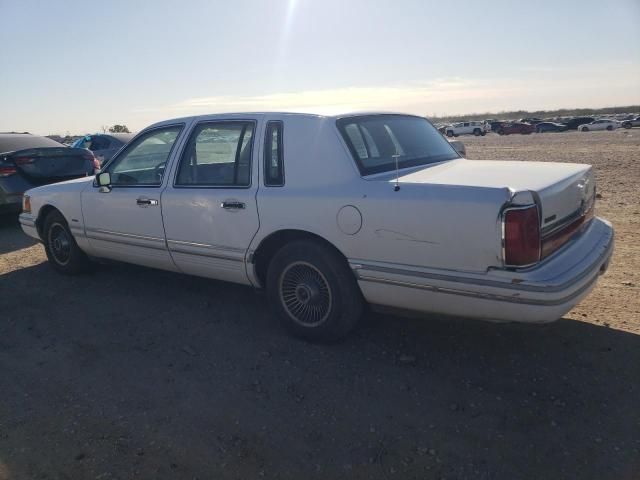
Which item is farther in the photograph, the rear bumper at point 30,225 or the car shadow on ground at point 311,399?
the rear bumper at point 30,225

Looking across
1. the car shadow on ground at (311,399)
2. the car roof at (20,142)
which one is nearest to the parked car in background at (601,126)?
the car roof at (20,142)

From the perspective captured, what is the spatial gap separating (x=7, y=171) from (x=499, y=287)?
7.84 metres

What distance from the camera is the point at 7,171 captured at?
26.2ft

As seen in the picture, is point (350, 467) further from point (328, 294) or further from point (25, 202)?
point (25, 202)

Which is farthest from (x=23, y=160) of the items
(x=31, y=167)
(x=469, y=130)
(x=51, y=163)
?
(x=469, y=130)

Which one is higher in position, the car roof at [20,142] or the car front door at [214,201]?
the car roof at [20,142]

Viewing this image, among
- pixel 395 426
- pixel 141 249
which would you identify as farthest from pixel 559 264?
pixel 141 249

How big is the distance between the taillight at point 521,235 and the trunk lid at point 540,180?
0.34ft

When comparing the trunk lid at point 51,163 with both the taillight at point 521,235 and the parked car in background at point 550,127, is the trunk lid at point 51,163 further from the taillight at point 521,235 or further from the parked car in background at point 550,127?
the parked car in background at point 550,127

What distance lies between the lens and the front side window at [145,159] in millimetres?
4605

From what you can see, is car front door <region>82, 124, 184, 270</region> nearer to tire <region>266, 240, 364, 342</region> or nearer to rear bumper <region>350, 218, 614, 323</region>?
tire <region>266, 240, 364, 342</region>

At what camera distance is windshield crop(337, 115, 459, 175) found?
3.67 metres

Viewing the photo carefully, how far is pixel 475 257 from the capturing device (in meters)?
2.92

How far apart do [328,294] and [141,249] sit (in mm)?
2045
